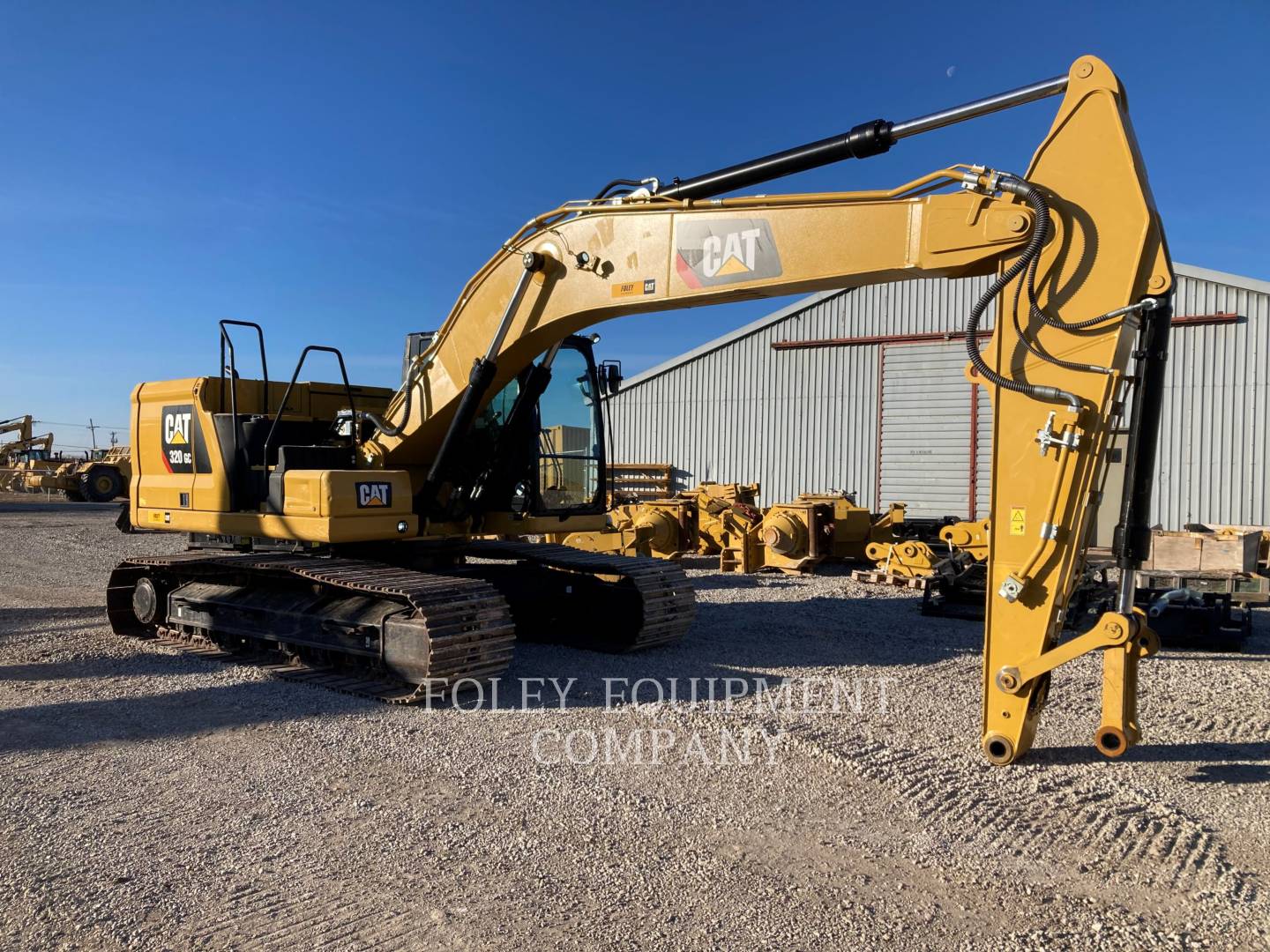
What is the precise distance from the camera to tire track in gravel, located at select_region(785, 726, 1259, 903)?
3.97 metres

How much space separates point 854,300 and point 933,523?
7242 mm

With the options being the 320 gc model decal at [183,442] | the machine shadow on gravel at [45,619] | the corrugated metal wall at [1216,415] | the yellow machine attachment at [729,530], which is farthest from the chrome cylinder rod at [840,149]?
the corrugated metal wall at [1216,415]

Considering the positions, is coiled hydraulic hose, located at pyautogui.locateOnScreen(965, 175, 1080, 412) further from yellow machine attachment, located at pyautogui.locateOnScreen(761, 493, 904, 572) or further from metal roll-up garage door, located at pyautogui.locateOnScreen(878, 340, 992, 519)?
metal roll-up garage door, located at pyautogui.locateOnScreen(878, 340, 992, 519)

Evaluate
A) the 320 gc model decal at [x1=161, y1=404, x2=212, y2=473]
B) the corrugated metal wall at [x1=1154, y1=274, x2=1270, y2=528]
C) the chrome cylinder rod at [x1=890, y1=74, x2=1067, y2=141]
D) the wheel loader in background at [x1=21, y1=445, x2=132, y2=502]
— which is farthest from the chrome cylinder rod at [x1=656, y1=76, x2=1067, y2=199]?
the wheel loader in background at [x1=21, y1=445, x2=132, y2=502]

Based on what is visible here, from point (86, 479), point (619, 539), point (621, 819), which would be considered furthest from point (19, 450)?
point (621, 819)

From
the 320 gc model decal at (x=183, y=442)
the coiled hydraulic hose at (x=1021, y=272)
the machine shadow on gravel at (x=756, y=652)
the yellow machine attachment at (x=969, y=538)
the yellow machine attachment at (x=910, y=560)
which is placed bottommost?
the machine shadow on gravel at (x=756, y=652)

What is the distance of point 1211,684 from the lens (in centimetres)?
740

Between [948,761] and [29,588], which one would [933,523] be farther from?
[29,588]

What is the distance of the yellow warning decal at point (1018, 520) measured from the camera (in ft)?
15.9

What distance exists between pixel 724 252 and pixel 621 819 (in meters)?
3.54

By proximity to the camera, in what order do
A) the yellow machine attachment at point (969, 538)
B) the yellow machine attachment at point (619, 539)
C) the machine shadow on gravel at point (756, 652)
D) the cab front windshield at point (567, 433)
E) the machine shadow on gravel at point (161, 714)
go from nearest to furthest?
the machine shadow on gravel at point (161, 714)
the machine shadow on gravel at point (756, 652)
the cab front windshield at point (567, 433)
the yellow machine attachment at point (969, 538)
the yellow machine attachment at point (619, 539)

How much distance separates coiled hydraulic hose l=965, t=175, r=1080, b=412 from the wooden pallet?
26.2 ft

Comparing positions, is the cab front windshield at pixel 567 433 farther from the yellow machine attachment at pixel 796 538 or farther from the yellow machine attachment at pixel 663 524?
the yellow machine attachment at pixel 663 524

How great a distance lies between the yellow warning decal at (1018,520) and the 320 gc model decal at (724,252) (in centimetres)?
202
